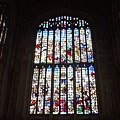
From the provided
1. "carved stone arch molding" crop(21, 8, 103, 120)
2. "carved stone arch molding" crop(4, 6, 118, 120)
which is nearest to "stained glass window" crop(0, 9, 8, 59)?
"carved stone arch molding" crop(4, 6, 118, 120)

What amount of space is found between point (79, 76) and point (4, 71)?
4486mm

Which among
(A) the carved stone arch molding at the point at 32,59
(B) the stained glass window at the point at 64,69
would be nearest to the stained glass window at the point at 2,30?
(A) the carved stone arch molding at the point at 32,59

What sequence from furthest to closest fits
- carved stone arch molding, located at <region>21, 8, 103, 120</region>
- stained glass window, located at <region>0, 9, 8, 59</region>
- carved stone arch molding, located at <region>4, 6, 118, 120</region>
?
stained glass window, located at <region>0, 9, 8, 59</region> < carved stone arch molding, located at <region>21, 8, 103, 120</region> < carved stone arch molding, located at <region>4, 6, 118, 120</region>

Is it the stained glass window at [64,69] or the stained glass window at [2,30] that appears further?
the stained glass window at [2,30]

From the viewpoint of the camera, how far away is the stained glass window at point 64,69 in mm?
13179

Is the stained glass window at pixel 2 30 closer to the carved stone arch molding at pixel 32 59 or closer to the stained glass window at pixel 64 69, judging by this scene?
the carved stone arch molding at pixel 32 59

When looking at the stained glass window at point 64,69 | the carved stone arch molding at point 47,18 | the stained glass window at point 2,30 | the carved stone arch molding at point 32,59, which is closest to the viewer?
the carved stone arch molding at point 32,59

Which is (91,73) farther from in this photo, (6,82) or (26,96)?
(6,82)

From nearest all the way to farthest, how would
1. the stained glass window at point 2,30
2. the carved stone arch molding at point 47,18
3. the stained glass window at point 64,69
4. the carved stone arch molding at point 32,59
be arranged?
1. the carved stone arch molding at point 32,59
2. the carved stone arch molding at point 47,18
3. the stained glass window at point 64,69
4. the stained glass window at point 2,30

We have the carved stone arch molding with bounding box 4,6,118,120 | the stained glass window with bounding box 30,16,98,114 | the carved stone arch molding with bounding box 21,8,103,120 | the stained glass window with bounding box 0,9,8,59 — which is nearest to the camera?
the carved stone arch molding with bounding box 4,6,118,120

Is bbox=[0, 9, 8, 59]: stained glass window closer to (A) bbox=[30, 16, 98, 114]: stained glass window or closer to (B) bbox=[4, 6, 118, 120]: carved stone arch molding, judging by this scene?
A: (B) bbox=[4, 6, 118, 120]: carved stone arch molding

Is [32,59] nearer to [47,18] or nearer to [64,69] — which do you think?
[64,69]

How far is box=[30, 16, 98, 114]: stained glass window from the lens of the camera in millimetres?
13179

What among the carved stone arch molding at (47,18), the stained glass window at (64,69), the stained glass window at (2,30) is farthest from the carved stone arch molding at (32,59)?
the stained glass window at (2,30)
